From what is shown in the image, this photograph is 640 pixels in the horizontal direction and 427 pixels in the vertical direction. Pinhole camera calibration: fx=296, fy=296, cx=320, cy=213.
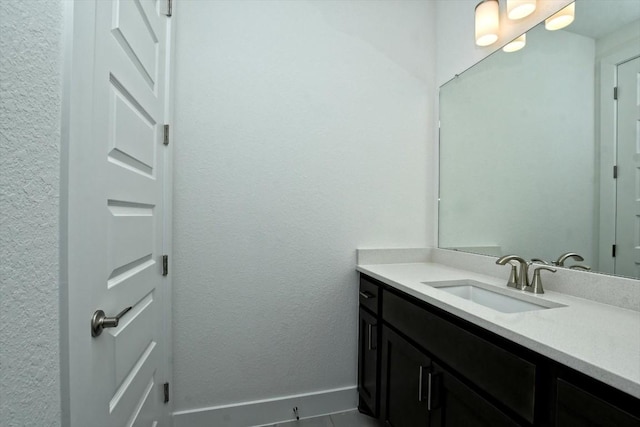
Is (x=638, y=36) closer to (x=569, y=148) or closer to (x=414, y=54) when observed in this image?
(x=569, y=148)

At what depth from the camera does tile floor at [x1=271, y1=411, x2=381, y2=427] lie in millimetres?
1704

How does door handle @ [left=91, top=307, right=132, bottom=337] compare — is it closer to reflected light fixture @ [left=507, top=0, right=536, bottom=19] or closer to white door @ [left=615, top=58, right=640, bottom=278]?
white door @ [left=615, top=58, right=640, bottom=278]

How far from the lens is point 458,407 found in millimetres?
993

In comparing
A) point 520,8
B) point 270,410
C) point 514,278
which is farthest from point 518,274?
point 270,410

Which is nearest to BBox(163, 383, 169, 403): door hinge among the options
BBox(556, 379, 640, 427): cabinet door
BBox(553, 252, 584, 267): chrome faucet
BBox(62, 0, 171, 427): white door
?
BBox(62, 0, 171, 427): white door

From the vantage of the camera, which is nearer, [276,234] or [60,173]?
[60,173]

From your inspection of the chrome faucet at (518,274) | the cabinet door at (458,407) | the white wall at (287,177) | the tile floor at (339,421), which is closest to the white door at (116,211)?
the white wall at (287,177)

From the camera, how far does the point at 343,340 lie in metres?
1.88

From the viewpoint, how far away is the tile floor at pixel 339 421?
1.70 m

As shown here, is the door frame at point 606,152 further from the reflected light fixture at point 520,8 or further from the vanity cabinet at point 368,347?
the vanity cabinet at point 368,347

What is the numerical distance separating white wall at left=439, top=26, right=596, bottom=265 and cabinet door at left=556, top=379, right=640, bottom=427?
2.31 ft

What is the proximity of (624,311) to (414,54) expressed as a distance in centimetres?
177

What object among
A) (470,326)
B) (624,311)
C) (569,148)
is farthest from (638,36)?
(470,326)

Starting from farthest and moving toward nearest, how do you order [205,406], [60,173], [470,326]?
[205,406] → [470,326] → [60,173]
